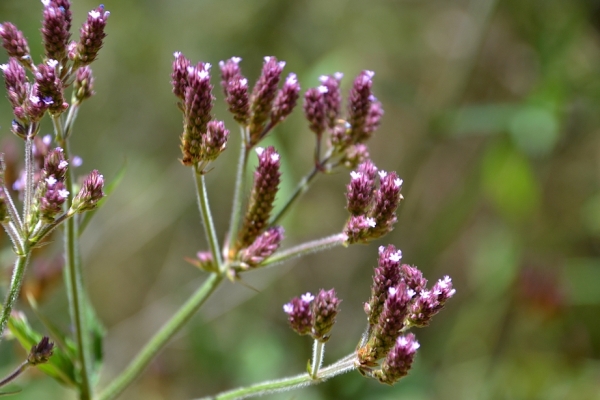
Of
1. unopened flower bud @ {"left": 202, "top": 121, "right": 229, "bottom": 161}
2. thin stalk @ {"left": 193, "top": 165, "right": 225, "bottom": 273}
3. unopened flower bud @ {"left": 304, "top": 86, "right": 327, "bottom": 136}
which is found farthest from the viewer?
unopened flower bud @ {"left": 304, "top": 86, "right": 327, "bottom": 136}

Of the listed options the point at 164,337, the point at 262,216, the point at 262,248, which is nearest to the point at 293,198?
the point at 262,216

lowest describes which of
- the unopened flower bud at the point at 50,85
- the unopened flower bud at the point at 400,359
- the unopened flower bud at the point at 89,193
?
the unopened flower bud at the point at 400,359

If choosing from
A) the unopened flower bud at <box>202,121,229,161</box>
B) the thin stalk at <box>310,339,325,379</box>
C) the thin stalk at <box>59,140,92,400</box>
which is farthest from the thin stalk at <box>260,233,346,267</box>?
the thin stalk at <box>59,140,92,400</box>

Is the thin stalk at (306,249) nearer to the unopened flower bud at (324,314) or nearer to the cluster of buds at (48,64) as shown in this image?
the unopened flower bud at (324,314)

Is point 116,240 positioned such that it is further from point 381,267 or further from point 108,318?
point 381,267

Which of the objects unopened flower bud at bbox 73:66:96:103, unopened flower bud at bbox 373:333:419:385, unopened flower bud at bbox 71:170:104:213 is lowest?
unopened flower bud at bbox 373:333:419:385

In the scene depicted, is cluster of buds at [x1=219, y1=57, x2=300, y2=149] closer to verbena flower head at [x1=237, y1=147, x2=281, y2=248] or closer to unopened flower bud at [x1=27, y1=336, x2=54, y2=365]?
verbena flower head at [x1=237, y1=147, x2=281, y2=248]

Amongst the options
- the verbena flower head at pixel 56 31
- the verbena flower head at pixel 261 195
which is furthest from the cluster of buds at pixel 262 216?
the verbena flower head at pixel 56 31
